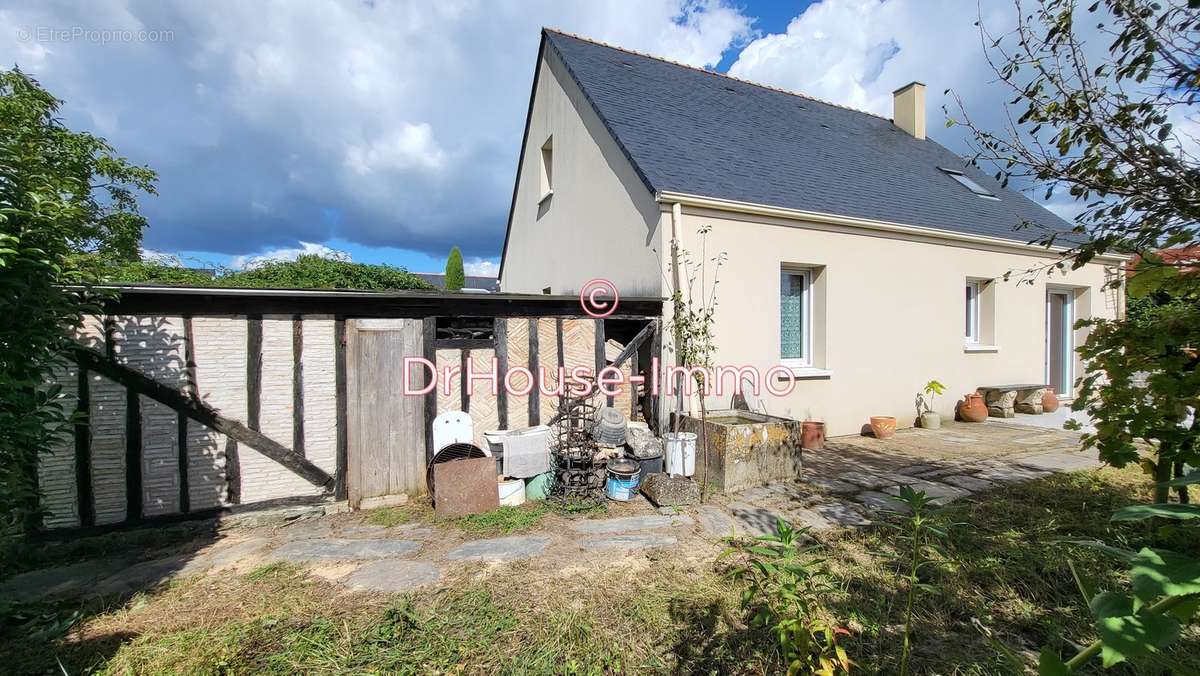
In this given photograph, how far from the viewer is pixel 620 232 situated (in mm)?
6723

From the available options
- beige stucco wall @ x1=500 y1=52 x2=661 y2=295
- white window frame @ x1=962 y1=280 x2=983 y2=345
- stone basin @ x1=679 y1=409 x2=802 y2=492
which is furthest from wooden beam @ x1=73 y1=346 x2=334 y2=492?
white window frame @ x1=962 y1=280 x2=983 y2=345

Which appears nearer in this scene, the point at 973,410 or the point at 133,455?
the point at 133,455

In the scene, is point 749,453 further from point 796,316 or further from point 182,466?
point 182,466

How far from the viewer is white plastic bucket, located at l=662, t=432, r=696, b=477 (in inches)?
202

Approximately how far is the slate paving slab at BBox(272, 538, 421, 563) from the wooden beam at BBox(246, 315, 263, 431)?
1.21 meters

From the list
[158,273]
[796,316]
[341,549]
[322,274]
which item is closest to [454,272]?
[322,274]

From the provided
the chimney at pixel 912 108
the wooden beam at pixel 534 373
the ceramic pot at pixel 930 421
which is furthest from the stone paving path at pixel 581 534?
the chimney at pixel 912 108

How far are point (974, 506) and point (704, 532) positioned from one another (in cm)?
235

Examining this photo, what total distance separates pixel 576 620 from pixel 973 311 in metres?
9.44

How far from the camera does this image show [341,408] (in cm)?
464

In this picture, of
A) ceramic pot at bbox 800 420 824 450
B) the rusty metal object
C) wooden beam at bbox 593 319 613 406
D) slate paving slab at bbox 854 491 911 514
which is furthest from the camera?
ceramic pot at bbox 800 420 824 450

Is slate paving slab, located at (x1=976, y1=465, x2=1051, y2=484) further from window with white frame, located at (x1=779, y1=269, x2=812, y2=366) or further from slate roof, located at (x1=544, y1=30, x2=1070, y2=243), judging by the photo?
slate roof, located at (x1=544, y1=30, x2=1070, y2=243)

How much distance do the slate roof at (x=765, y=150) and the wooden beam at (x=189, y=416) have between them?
455 centimetres

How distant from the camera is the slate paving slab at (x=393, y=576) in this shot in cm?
315
